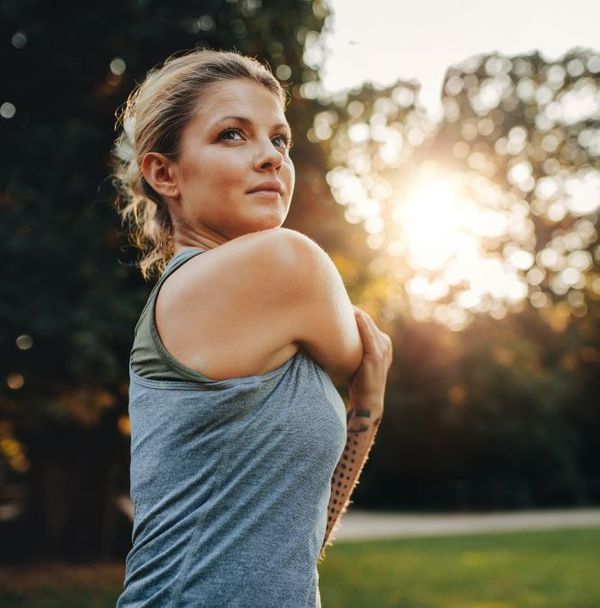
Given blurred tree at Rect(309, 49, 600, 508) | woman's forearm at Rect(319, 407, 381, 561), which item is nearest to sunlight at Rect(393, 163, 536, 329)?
blurred tree at Rect(309, 49, 600, 508)

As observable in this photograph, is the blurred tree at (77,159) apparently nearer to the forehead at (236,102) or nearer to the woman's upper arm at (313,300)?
the forehead at (236,102)

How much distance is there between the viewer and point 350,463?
1.94 m

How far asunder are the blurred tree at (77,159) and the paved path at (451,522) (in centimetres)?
1018

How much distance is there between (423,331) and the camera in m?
25.6

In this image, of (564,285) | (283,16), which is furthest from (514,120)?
(283,16)

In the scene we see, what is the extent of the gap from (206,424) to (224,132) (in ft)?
1.95

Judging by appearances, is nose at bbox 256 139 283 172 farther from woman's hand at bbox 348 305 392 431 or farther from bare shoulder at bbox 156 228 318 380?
woman's hand at bbox 348 305 392 431

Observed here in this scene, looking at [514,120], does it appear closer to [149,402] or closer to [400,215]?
[400,215]

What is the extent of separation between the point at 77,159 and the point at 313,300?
31.9ft

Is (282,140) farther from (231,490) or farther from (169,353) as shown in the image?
(231,490)

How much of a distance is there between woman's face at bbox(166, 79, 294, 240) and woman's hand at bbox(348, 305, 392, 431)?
305mm

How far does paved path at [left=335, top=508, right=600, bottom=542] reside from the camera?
A: 67.2 feet

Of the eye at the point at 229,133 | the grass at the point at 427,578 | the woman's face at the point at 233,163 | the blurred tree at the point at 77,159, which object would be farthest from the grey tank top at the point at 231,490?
the grass at the point at 427,578

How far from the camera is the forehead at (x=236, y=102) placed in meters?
1.67
